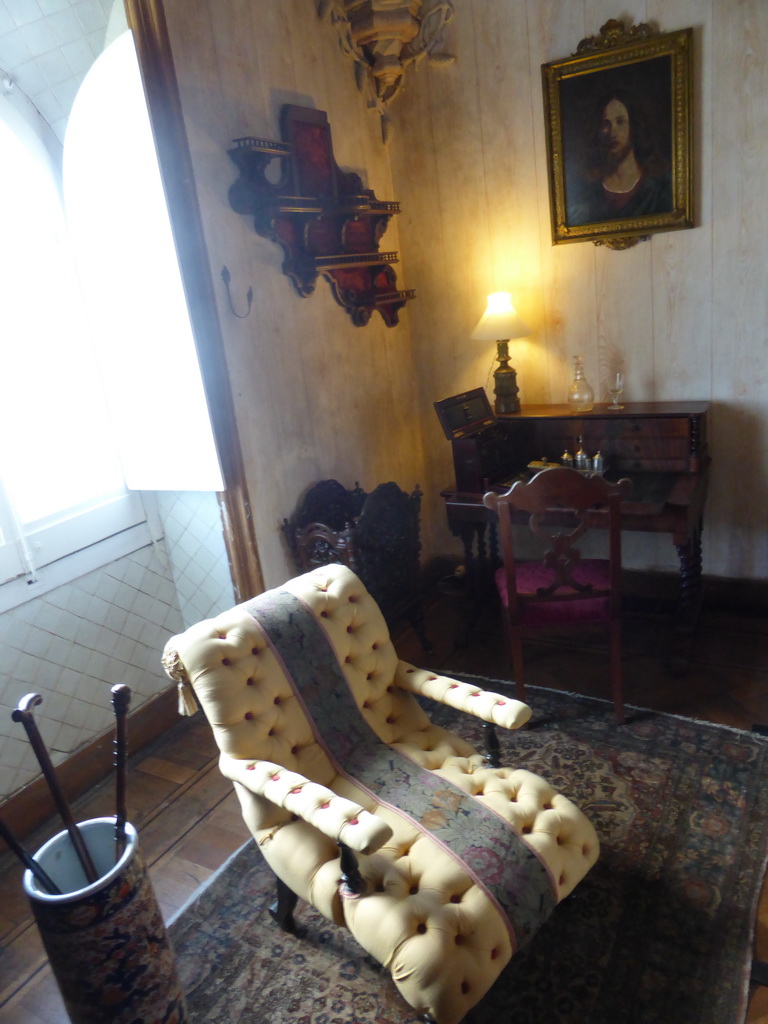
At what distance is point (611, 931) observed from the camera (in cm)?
186

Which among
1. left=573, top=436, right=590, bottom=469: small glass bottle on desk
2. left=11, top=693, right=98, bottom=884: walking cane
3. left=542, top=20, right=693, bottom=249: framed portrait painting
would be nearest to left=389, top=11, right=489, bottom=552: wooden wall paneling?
left=542, top=20, right=693, bottom=249: framed portrait painting

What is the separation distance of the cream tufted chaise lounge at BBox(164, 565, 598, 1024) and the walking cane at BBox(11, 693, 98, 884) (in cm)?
37

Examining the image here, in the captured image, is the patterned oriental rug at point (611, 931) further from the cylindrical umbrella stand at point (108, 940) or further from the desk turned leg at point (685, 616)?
the desk turned leg at point (685, 616)

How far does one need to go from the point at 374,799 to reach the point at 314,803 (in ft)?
0.83

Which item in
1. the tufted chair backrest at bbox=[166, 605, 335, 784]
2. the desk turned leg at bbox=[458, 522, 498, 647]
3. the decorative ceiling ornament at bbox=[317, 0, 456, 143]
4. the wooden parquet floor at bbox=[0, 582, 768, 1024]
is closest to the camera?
the tufted chair backrest at bbox=[166, 605, 335, 784]

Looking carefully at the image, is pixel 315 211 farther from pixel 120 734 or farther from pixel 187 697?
pixel 120 734

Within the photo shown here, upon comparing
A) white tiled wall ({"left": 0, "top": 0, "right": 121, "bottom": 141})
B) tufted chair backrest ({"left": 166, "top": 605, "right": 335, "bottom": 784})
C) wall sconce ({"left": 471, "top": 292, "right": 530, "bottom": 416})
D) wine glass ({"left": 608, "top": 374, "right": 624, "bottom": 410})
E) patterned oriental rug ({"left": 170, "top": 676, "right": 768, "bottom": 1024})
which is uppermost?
white tiled wall ({"left": 0, "top": 0, "right": 121, "bottom": 141})

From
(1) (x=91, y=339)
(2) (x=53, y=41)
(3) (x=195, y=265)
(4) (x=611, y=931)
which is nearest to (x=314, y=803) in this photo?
(4) (x=611, y=931)

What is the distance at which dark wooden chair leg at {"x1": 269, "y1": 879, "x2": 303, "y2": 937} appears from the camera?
6.35ft

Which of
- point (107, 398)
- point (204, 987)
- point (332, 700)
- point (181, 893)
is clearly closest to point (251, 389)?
point (107, 398)

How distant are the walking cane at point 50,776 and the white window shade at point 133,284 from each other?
1.33 m

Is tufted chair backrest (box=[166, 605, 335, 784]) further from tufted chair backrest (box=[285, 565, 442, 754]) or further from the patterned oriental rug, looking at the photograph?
the patterned oriental rug

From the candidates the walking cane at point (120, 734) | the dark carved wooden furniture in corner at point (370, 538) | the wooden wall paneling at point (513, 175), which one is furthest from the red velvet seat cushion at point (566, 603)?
the walking cane at point (120, 734)

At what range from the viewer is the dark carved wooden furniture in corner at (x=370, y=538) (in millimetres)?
2877
